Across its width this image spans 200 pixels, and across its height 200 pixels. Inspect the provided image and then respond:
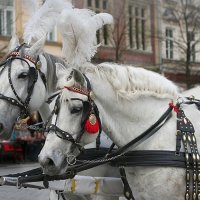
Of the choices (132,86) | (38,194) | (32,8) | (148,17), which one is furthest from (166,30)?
(132,86)

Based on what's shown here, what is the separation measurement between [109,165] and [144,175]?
0.78 metres

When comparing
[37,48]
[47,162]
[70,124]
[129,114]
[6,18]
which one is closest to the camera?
[47,162]

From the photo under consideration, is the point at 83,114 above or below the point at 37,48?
below

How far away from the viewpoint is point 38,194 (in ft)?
30.7

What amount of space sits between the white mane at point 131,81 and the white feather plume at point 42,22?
1.33 meters

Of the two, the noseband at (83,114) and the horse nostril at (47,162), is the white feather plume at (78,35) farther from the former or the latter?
the horse nostril at (47,162)

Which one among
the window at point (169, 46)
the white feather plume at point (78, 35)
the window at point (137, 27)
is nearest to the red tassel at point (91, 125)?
the white feather plume at point (78, 35)

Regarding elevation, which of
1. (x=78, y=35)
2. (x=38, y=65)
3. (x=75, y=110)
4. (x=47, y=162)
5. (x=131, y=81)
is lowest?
(x=47, y=162)

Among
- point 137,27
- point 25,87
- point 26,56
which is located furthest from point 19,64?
point 137,27

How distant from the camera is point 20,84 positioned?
15.6 feet

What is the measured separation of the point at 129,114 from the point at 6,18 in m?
17.5

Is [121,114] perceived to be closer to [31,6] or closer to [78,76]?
[78,76]

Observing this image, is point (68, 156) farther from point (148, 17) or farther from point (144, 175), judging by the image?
point (148, 17)

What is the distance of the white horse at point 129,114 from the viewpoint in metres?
3.73
